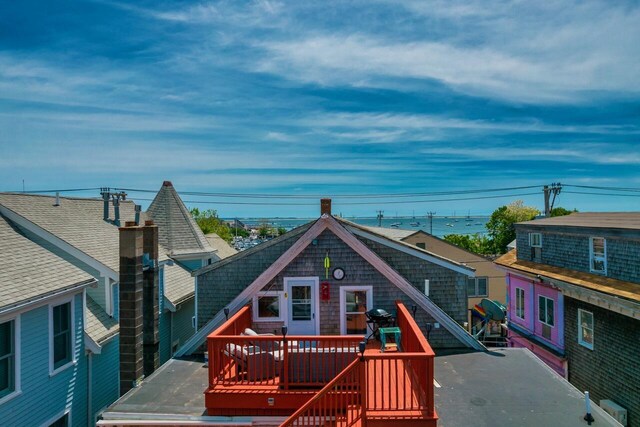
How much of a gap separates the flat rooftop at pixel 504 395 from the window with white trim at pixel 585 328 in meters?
6.25

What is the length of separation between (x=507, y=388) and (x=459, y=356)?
2.15 metres

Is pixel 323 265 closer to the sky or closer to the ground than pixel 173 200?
closer to the ground

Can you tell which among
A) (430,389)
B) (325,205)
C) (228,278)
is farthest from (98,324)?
(430,389)

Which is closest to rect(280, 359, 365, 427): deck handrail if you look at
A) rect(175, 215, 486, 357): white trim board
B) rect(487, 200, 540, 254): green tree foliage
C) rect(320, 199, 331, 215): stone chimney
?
rect(175, 215, 486, 357): white trim board

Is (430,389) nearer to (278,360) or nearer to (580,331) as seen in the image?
(278,360)

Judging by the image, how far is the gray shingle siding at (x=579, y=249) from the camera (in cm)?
1463

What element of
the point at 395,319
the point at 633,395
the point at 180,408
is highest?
the point at 395,319

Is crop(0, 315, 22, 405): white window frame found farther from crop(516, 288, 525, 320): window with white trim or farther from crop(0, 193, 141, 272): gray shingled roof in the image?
crop(516, 288, 525, 320): window with white trim

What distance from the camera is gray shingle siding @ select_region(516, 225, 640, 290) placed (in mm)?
14633

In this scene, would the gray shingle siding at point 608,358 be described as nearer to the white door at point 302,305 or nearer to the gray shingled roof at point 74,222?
the white door at point 302,305

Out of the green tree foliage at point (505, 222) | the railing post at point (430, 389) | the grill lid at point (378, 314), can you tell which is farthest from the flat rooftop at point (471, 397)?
the green tree foliage at point (505, 222)

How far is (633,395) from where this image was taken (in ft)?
44.2

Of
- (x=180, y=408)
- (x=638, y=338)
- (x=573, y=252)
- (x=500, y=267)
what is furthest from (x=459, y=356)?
(x=500, y=267)

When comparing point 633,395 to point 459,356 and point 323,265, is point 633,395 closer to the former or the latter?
point 459,356
